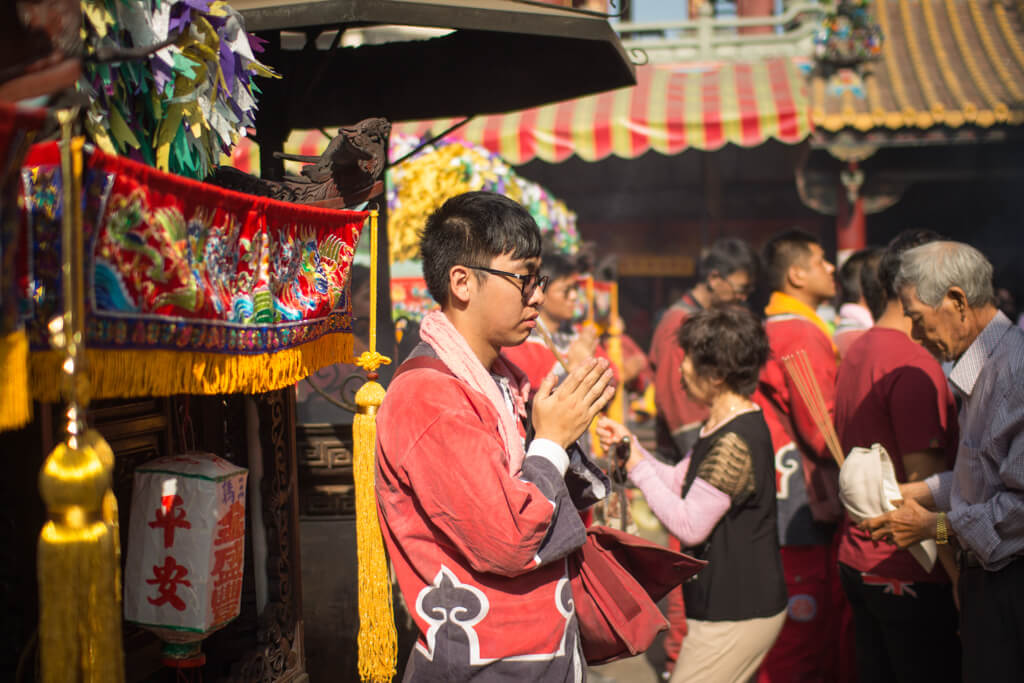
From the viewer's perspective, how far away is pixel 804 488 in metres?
3.93

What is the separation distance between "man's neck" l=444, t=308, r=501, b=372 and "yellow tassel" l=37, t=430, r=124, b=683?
908 millimetres

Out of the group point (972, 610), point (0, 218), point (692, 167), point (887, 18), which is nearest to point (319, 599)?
point (972, 610)

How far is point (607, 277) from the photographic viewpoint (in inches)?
282

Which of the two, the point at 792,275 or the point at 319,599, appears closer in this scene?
the point at 319,599

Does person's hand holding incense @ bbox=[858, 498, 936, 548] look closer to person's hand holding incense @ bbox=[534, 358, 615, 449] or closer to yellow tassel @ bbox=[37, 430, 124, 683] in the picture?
person's hand holding incense @ bbox=[534, 358, 615, 449]

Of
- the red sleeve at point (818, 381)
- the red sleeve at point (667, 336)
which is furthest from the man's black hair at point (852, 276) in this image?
the red sleeve at point (667, 336)

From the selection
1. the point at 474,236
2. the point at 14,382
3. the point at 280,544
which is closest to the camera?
the point at 14,382

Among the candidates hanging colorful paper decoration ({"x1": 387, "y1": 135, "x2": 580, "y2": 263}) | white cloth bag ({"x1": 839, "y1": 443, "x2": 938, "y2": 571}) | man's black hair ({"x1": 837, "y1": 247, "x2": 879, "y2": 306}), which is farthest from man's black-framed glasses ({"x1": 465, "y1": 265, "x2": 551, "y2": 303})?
man's black hair ({"x1": 837, "y1": 247, "x2": 879, "y2": 306})

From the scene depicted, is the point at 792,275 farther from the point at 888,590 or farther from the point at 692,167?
the point at 692,167

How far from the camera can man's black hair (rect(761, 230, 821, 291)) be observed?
167 inches

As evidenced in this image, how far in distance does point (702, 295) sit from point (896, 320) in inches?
76.1

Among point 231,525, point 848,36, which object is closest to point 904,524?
point 231,525

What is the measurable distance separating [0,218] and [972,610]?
261 centimetres

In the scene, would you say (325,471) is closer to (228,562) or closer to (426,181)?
(228,562)
